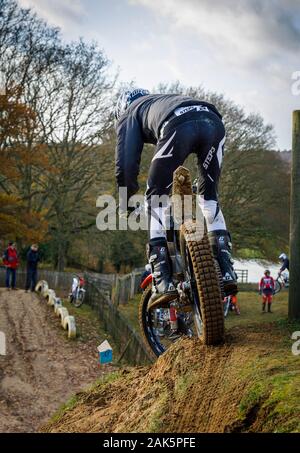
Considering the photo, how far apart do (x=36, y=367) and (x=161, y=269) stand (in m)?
9.39

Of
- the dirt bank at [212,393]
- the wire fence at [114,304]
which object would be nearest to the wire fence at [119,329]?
the wire fence at [114,304]

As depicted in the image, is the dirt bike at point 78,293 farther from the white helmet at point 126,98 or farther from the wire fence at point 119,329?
the white helmet at point 126,98

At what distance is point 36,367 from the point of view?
13.0m

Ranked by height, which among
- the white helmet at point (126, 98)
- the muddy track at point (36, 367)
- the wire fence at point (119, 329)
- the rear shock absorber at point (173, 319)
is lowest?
the muddy track at point (36, 367)

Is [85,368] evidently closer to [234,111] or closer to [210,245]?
[210,245]

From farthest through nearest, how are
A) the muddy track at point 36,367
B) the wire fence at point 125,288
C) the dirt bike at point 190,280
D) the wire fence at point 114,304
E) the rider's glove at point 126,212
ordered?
the wire fence at point 125,288 → the wire fence at point 114,304 → the muddy track at point 36,367 → the rider's glove at point 126,212 → the dirt bike at point 190,280

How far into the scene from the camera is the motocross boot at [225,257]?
4523mm

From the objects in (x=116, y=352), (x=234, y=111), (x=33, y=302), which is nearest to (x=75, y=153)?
(x=234, y=111)

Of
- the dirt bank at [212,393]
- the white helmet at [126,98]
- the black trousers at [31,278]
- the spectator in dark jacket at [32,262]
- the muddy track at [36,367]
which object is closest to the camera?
the dirt bank at [212,393]

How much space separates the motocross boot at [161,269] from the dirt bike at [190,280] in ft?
0.23

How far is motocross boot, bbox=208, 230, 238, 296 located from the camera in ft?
14.8
